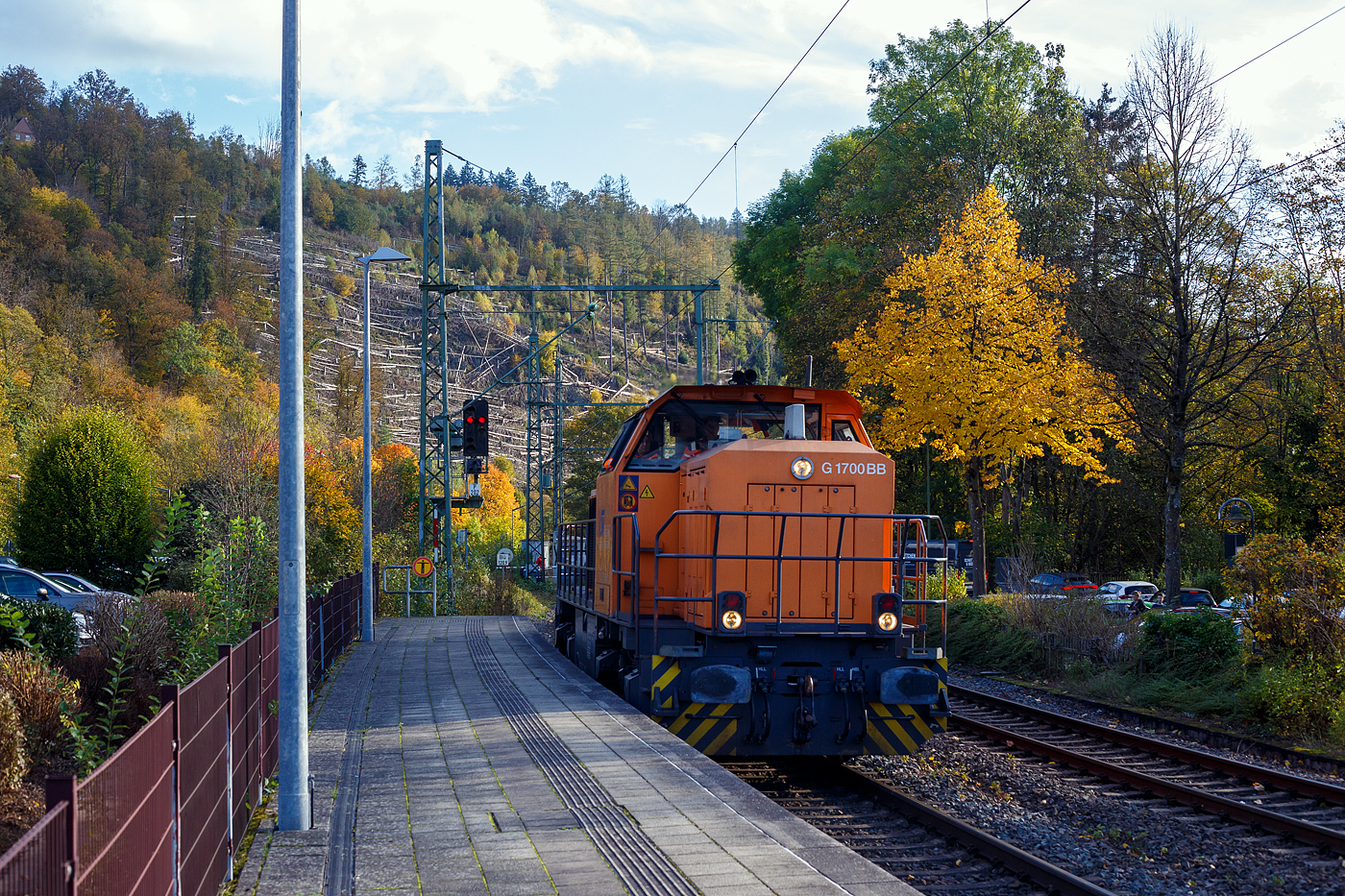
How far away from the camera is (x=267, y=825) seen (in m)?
6.53

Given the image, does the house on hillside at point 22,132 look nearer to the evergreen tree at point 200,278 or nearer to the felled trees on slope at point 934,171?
the evergreen tree at point 200,278

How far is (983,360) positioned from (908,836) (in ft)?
48.8

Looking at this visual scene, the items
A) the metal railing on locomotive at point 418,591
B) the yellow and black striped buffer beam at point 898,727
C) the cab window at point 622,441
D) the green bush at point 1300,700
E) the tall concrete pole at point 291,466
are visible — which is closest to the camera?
the tall concrete pole at point 291,466

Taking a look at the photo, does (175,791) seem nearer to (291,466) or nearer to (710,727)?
(291,466)

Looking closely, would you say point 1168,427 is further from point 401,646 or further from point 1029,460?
point 1029,460

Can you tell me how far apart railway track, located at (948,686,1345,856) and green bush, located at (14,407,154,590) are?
32.1m

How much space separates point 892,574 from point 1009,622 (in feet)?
29.3

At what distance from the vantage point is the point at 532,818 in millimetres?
6586

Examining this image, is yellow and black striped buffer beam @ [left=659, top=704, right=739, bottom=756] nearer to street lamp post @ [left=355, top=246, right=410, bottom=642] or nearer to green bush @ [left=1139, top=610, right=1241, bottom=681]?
green bush @ [left=1139, top=610, right=1241, bottom=681]

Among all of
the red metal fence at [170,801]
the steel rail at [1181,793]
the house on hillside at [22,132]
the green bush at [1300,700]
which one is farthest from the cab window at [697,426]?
the house on hillside at [22,132]

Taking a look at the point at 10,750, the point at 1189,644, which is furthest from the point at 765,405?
the point at 10,750

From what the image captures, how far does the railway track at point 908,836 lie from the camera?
654 centimetres

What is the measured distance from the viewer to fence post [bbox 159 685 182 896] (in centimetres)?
418

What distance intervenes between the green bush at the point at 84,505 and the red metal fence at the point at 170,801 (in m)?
32.2
